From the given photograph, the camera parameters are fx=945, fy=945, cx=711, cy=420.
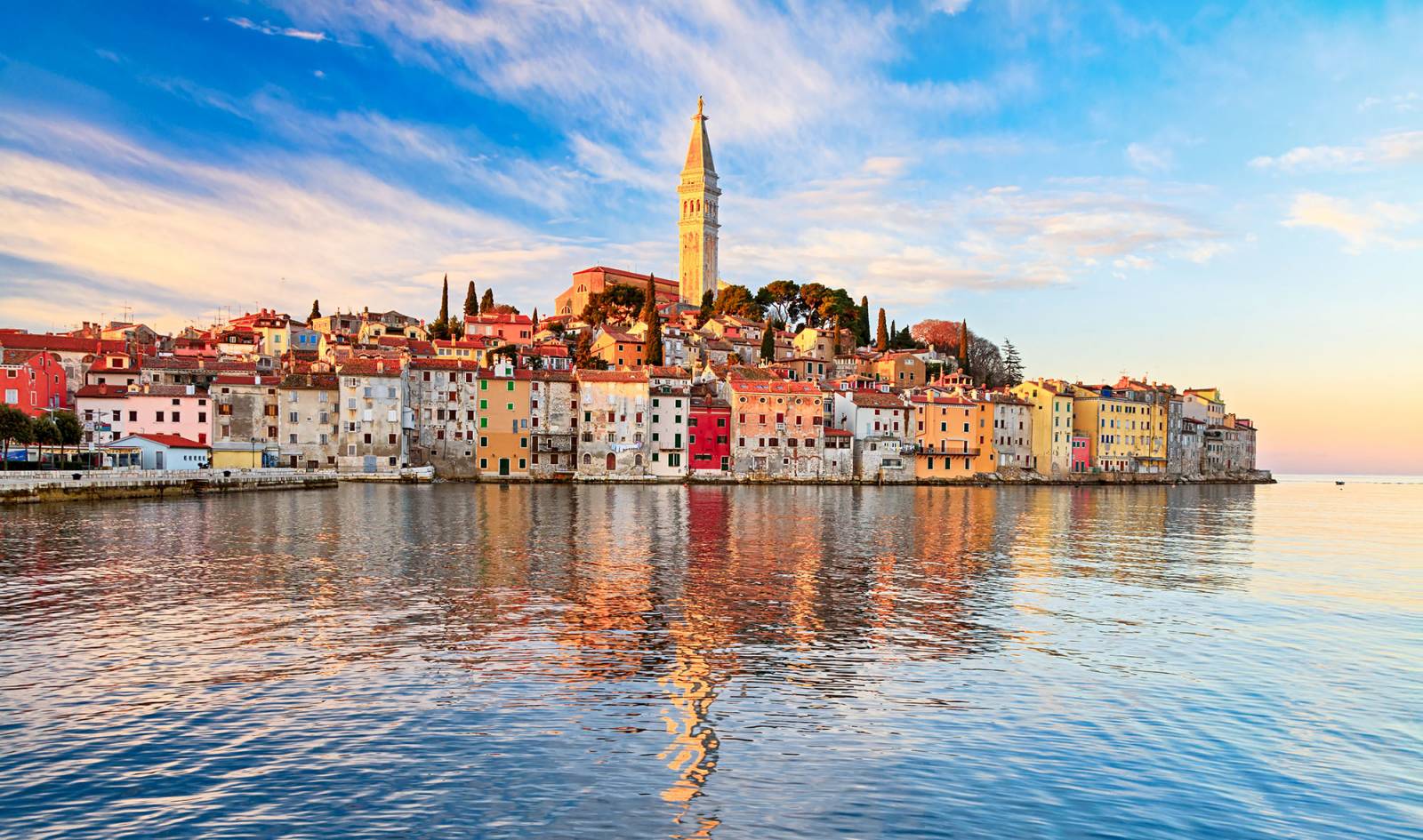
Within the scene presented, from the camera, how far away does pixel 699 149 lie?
15025 centimetres

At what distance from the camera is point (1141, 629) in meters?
18.7

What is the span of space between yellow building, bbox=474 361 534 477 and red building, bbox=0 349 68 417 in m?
30.5

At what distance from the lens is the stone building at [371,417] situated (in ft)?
250

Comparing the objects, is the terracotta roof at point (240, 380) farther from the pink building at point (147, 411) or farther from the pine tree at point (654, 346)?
the pine tree at point (654, 346)

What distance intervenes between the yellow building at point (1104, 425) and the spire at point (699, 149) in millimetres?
70141

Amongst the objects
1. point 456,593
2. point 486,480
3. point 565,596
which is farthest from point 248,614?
point 486,480

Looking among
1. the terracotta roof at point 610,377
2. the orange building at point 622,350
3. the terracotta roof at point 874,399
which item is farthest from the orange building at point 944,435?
the orange building at point 622,350

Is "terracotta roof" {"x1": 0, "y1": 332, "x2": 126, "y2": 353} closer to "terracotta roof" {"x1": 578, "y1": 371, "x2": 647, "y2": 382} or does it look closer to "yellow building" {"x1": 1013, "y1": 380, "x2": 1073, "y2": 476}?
"terracotta roof" {"x1": 578, "y1": 371, "x2": 647, "y2": 382}

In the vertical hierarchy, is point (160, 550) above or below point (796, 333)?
below

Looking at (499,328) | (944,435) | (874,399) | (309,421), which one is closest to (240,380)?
(309,421)

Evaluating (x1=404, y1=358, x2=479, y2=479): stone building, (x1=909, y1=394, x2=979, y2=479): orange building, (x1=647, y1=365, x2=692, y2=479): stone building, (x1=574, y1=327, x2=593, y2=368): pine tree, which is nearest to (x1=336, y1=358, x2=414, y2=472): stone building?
(x1=404, y1=358, x2=479, y2=479): stone building

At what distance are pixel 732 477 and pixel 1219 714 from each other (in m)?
70.6

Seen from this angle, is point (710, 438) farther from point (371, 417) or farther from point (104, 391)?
point (104, 391)

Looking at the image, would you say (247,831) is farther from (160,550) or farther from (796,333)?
(796,333)
